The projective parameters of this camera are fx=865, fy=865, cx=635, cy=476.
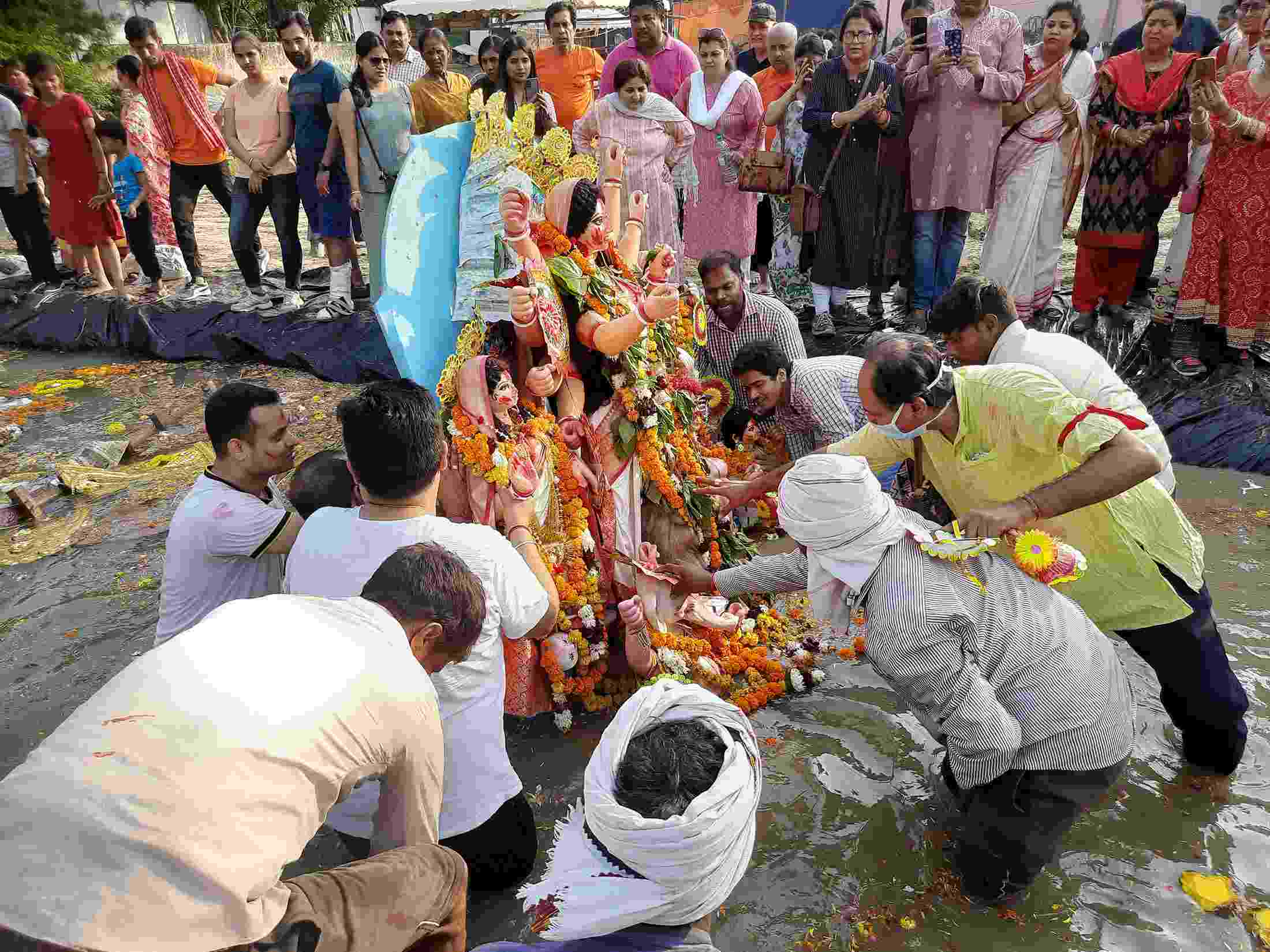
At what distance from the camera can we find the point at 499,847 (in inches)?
104

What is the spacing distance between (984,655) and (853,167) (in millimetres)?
4947

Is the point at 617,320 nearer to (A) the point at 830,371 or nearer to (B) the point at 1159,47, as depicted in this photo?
(A) the point at 830,371

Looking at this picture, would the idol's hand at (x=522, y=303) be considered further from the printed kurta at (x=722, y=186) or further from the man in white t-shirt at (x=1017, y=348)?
the printed kurta at (x=722, y=186)

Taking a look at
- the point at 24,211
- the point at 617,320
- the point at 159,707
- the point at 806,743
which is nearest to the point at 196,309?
the point at 24,211

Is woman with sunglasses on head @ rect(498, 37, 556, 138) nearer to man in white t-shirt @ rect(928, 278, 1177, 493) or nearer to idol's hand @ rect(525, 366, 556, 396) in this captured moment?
idol's hand @ rect(525, 366, 556, 396)

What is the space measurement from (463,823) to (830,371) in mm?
2778

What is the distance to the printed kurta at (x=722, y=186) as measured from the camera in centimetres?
664

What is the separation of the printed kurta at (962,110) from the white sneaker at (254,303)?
19.7 ft

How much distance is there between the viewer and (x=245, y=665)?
60.7 inches

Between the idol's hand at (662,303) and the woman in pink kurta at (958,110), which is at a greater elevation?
the woman in pink kurta at (958,110)

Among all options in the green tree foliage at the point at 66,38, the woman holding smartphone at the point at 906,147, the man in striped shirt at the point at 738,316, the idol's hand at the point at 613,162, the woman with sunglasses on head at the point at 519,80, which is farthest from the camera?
the green tree foliage at the point at 66,38

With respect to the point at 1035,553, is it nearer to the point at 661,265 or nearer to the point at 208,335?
the point at 661,265

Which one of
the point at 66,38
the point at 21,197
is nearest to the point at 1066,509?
the point at 21,197

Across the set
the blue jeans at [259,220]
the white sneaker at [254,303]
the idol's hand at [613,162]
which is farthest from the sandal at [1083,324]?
the white sneaker at [254,303]
